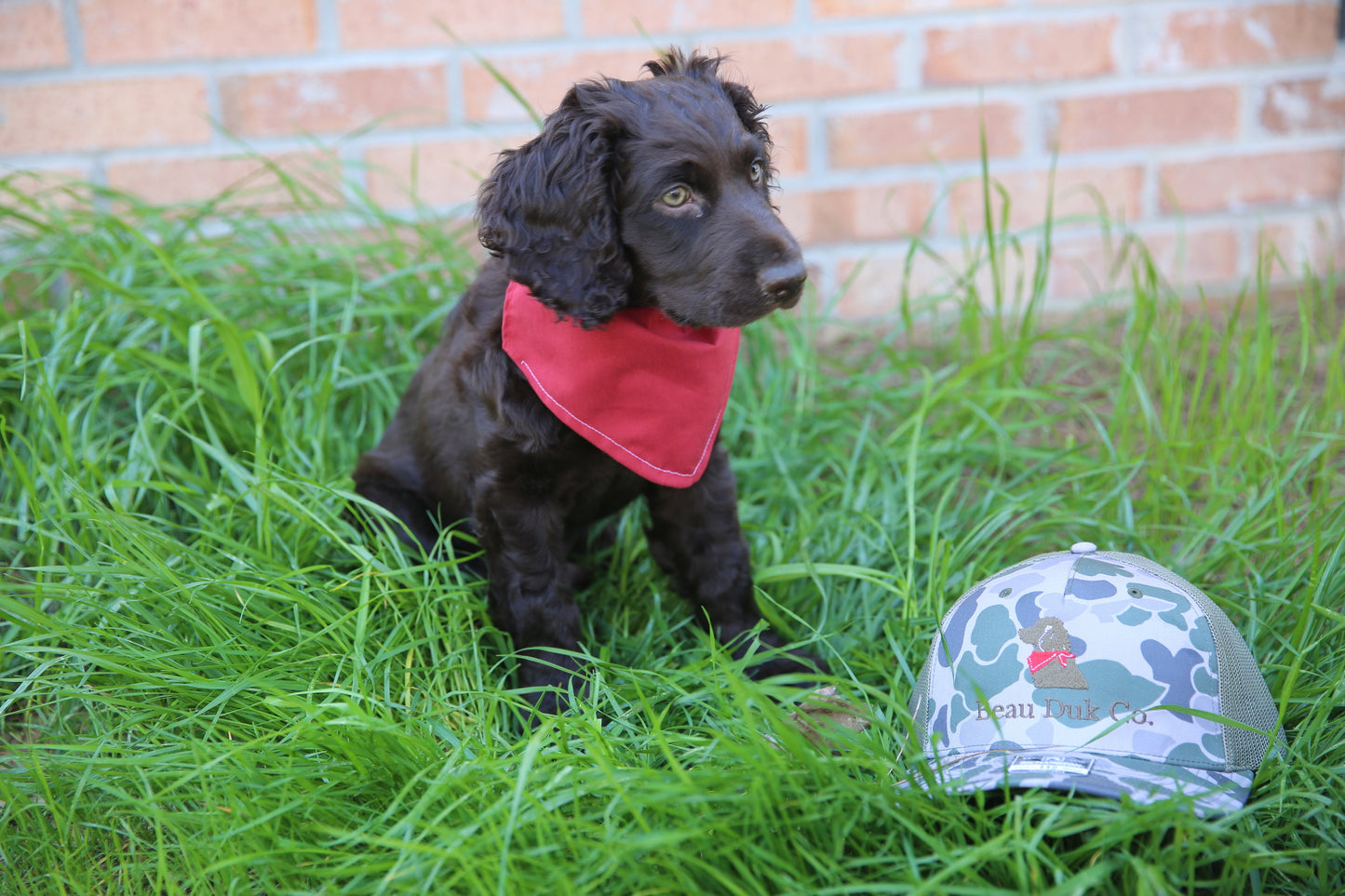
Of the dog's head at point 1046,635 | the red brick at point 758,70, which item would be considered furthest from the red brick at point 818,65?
the dog's head at point 1046,635

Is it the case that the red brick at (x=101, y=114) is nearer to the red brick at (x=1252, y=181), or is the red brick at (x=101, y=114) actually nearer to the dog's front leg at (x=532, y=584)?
the dog's front leg at (x=532, y=584)

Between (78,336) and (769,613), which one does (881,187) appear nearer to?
(769,613)

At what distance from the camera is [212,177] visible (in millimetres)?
2807

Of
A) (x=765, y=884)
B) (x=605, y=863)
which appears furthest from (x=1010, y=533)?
(x=605, y=863)

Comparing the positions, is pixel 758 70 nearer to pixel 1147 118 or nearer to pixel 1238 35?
pixel 1147 118

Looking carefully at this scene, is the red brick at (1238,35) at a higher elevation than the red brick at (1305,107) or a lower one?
higher

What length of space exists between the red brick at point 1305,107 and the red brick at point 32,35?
12.2 ft

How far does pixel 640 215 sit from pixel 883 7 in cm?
168

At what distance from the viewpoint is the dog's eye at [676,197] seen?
5.19 ft

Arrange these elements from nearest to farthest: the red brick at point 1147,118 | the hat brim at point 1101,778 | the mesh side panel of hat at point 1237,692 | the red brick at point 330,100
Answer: the hat brim at point 1101,778 < the mesh side panel of hat at point 1237,692 < the red brick at point 330,100 < the red brick at point 1147,118

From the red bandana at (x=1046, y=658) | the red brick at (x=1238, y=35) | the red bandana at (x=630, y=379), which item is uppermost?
the red brick at (x=1238, y=35)

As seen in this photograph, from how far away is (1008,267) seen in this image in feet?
9.73

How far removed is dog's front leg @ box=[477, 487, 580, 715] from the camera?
1735 millimetres

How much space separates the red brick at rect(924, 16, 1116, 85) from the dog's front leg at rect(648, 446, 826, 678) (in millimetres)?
1697
